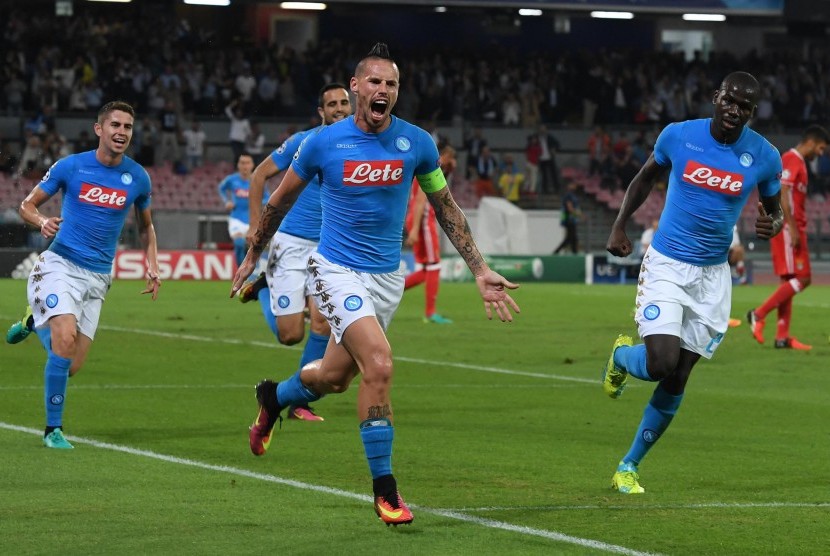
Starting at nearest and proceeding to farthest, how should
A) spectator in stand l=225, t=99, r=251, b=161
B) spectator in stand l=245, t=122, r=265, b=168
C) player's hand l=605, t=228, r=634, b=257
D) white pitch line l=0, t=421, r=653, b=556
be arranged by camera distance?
white pitch line l=0, t=421, r=653, b=556 < player's hand l=605, t=228, r=634, b=257 < spectator in stand l=245, t=122, r=265, b=168 < spectator in stand l=225, t=99, r=251, b=161

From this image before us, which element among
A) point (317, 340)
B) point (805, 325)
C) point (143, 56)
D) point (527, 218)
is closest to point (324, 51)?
point (143, 56)

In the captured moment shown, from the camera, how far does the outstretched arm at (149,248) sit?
1103 cm

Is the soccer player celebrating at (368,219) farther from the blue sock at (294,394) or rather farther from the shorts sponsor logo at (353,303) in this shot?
the blue sock at (294,394)

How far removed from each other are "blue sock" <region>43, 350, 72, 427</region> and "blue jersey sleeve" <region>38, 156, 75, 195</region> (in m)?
1.18

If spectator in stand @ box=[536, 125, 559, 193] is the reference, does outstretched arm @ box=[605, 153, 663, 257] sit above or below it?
above

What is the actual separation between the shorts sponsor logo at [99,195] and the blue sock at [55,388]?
1.14m

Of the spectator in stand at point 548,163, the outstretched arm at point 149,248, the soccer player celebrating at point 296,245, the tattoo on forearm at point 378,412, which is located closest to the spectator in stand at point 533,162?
the spectator in stand at point 548,163

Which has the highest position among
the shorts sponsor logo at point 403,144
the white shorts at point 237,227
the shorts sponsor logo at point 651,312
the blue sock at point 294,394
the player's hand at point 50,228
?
the shorts sponsor logo at point 403,144

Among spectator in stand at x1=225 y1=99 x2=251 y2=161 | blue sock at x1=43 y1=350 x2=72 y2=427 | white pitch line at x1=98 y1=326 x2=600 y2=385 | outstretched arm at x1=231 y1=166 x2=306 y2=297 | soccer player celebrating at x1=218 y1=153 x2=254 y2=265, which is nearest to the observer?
outstretched arm at x1=231 y1=166 x2=306 y2=297

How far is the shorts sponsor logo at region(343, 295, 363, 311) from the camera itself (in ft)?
26.2

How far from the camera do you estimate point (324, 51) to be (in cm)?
4303

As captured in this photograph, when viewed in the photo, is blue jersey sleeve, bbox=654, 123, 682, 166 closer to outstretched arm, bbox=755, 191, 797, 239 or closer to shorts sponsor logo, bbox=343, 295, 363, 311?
outstretched arm, bbox=755, 191, 797, 239

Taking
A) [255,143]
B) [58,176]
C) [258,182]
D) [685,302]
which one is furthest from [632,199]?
[255,143]

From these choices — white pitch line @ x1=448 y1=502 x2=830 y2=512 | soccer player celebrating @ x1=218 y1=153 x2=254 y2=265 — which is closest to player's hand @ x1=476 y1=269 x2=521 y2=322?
white pitch line @ x1=448 y1=502 x2=830 y2=512
